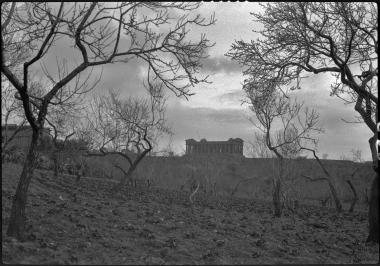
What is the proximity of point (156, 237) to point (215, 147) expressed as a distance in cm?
4196

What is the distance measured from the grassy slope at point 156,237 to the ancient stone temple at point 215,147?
33.1 meters

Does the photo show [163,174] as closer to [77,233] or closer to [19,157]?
[19,157]

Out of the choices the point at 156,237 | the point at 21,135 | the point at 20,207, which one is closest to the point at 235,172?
the point at 21,135

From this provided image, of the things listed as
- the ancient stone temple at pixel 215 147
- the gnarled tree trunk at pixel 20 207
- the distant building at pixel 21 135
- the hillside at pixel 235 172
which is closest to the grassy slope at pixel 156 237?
the gnarled tree trunk at pixel 20 207

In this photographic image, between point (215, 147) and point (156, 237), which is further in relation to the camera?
point (215, 147)

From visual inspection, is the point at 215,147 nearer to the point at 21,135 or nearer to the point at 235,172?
the point at 235,172

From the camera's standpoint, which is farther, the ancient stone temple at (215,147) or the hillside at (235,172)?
the ancient stone temple at (215,147)

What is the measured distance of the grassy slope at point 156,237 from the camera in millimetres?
8078

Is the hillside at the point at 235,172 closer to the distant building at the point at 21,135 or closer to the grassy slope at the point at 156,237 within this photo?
the distant building at the point at 21,135

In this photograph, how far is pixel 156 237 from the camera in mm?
10141

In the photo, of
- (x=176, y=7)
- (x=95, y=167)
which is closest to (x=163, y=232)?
(x=176, y=7)

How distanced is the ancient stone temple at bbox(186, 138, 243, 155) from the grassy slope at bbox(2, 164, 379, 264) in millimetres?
33093

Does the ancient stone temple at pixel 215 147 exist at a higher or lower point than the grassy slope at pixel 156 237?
higher

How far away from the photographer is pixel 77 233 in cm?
959
